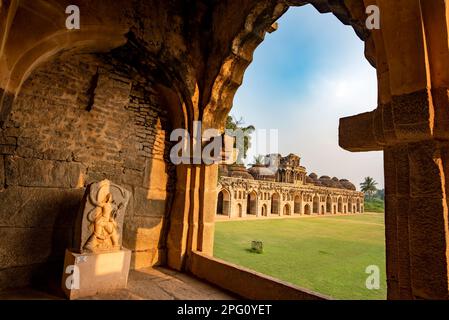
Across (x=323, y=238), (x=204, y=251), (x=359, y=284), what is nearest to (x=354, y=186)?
(x=323, y=238)

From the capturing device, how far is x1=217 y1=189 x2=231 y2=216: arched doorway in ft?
57.9

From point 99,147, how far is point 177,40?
207cm

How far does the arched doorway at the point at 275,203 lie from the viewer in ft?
71.9

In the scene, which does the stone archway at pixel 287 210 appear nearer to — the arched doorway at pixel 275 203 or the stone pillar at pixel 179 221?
the arched doorway at pixel 275 203

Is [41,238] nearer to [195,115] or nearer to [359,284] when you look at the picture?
[195,115]

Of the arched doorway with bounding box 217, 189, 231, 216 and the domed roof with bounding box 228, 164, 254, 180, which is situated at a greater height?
the domed roof with bounding box 228, 164, 254, 180

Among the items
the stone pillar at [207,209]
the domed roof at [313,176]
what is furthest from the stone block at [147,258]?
the domed roof at [313,176]

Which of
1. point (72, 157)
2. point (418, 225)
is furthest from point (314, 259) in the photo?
point (72, 157)

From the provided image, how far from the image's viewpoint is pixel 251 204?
20.6 m

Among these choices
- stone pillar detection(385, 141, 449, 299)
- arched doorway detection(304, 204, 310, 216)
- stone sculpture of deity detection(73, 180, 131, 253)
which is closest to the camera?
stone pillar detection(385, 141, 449, 299)

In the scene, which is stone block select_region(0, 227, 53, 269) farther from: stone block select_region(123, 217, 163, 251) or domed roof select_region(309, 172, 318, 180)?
domed roof select_region(309, 172, 318, 180)

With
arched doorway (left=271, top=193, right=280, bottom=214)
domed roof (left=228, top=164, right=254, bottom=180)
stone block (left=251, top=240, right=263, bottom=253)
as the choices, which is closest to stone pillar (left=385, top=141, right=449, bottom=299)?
stone block (left=251, top=240, right=263, bottom=253)

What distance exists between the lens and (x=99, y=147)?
144 inches
